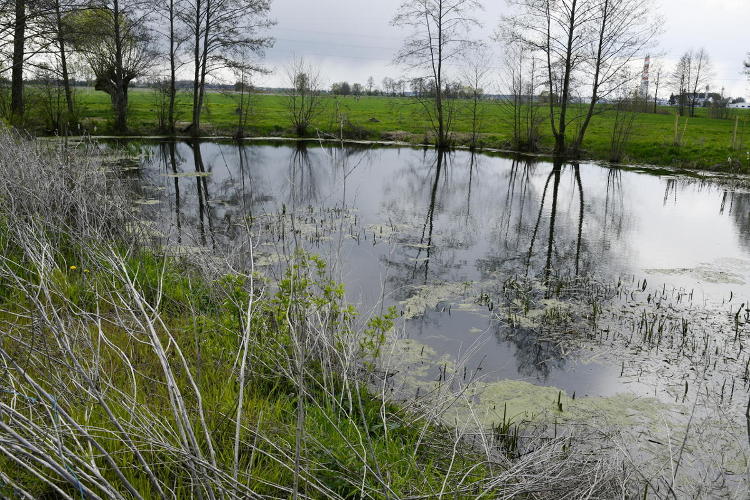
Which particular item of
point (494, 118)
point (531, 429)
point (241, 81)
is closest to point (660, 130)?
point (494, 118)

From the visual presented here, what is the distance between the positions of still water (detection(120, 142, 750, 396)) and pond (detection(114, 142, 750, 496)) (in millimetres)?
43

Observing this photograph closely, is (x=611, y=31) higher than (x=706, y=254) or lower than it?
higher

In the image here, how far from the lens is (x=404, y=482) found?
101 inches

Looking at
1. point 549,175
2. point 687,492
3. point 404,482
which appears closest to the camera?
point 404,482

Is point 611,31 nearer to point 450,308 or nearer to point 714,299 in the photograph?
point 714,299

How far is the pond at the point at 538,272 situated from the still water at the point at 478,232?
0.04m

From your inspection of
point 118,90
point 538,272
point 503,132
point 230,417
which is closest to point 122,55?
point 118,90

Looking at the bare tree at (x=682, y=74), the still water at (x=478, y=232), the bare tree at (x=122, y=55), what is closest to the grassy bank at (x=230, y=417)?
the still water at (x=478, y=232)

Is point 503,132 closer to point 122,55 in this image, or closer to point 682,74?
point 122,55

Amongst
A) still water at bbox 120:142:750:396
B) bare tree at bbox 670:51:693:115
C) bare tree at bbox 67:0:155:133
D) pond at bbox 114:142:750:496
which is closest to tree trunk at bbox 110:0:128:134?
bare tree at bbox 67:0:155:133

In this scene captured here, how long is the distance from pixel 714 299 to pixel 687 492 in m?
4.46

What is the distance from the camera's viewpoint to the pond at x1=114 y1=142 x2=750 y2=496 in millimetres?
4523

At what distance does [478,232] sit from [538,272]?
2.77 m

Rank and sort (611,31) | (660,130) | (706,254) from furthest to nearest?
(660,130)
(611,31)
(706,254)
